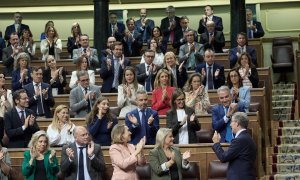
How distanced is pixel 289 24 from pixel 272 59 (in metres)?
1.65

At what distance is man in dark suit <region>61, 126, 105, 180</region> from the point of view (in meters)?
8.78

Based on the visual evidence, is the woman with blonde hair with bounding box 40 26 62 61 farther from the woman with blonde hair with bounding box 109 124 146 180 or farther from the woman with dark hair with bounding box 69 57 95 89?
the woman with blonde hair with bounding box 109 124 146 180

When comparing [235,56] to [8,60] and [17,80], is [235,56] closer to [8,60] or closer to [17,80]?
[17,80]

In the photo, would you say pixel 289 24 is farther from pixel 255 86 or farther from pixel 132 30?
pixel 255 86

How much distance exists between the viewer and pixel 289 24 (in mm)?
16625

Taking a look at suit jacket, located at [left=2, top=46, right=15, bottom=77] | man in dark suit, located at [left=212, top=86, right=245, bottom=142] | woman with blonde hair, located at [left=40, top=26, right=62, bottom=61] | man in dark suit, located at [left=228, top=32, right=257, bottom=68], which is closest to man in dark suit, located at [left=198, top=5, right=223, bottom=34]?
man in dark suit, located at [left=228, top=32, right=257, bottom=68]

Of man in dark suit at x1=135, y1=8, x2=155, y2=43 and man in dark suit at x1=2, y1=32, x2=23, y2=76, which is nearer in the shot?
man in dark suit at x1=2, y1=32, x2=23, y2=76

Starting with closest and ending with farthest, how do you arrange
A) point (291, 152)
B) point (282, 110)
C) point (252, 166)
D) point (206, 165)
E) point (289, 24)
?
1. point (252, 166)
2. point (206, 165)
3. point (291, 152)
4. point (282, 110)
5. point (289, 24)

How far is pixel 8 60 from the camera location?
43.7 ft

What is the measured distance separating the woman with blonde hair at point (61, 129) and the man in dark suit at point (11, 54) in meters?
3.79

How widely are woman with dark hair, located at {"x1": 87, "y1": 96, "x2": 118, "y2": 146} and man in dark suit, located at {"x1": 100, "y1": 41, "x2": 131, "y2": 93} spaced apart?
2551 millimetres

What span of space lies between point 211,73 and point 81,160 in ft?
11.7

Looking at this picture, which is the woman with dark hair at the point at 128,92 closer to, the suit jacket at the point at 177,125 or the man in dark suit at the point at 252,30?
the suit jacket at the point at 177,125

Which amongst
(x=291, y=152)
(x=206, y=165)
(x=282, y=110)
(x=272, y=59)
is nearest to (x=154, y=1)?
(x=272, y=59)
